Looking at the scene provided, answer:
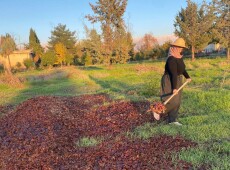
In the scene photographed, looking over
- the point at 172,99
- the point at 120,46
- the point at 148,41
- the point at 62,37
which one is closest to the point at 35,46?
the point at 62,37

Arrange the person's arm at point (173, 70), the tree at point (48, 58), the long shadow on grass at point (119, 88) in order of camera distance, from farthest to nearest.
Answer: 1. the tree at point (48, 58)
2. the long shadow on grass at point (119, 88)
3. the person's arm at point (173, 70)

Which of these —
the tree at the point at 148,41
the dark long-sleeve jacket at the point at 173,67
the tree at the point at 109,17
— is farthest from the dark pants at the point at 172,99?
the tree at the point at 148,41

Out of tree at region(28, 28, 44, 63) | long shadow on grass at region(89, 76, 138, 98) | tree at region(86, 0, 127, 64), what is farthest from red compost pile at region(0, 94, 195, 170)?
tree at region(28, 28, 44, 63)

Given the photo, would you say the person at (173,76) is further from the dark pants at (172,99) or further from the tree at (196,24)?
the tree at (196,24)

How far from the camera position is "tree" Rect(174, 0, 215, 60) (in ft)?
94.5

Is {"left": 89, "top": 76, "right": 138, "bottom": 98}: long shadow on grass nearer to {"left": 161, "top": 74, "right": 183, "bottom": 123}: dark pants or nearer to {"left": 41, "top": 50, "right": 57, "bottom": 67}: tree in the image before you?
{"left": 161, "top": 74, "right": 183, "bottom": 123}: dark pants

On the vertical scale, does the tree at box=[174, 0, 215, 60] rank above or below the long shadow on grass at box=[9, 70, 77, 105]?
above

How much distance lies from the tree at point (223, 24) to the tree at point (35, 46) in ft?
95.5

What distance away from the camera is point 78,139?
5473 mm

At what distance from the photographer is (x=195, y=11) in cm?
2888

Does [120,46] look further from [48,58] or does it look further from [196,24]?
[48,58]

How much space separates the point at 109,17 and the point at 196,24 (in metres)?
9.55

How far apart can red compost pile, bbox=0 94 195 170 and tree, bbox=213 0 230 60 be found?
876 inches

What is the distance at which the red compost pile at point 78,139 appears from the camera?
13.3 ft
